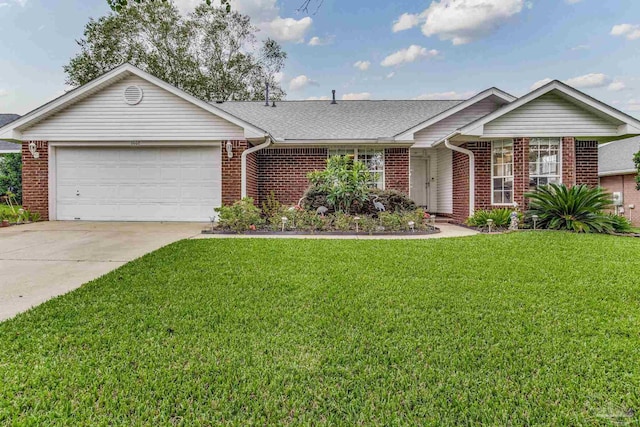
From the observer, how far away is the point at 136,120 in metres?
10.1

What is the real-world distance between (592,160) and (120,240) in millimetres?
12411

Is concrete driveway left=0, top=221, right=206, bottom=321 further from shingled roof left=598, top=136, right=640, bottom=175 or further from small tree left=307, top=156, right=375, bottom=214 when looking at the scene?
shingled roof left=598, top=136, right=640, bottom=175

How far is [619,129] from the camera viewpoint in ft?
31.0

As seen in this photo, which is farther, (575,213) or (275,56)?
(275,56)

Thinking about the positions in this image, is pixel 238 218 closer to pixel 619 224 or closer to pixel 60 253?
pixel 60 253

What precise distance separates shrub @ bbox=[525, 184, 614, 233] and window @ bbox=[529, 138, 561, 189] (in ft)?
5.01

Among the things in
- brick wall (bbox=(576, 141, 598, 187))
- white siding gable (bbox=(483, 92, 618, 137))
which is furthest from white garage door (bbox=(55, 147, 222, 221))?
brick wall (bbox=(576, 141, 598, 187))

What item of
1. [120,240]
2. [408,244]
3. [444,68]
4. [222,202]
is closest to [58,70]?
[222,202]

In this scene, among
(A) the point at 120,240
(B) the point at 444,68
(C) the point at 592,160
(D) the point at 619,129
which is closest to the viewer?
(A) the point at 120,240

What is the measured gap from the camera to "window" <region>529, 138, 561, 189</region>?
386 inches

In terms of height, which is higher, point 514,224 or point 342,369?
point 514,224

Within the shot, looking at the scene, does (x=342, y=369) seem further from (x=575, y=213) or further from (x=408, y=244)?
(x=575, y=213)

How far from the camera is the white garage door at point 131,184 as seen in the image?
10.6 metres

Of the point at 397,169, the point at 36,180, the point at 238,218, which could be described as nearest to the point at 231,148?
the point at 238,218
